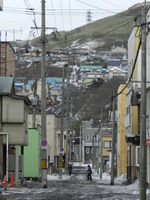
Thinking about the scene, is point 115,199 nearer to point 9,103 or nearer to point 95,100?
point 9,103

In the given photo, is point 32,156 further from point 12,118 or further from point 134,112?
point 12,118

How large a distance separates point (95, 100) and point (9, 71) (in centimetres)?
9414

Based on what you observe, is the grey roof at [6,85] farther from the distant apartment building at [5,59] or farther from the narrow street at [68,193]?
the distant apartment building at [5,59]

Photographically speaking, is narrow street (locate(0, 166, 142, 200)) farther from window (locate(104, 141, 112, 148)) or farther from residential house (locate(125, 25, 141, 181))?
window (locate(104, 141, 112, 148))

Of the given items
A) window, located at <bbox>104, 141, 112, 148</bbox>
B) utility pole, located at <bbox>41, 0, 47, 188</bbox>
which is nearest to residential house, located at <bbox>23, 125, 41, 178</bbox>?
utility pole, located at <bbox>41, 0, 47, 188</bbox>

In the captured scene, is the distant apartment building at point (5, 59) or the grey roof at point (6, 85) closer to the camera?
the grey roof at point (6, 85)

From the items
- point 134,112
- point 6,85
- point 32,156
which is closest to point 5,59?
point 32,156

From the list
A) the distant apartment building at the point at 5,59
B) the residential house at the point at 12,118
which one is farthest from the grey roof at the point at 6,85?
the distant apartment building at the point at 5,59

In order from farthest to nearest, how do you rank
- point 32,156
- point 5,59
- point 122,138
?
point 122,138 < point 5,59 < point 32,156

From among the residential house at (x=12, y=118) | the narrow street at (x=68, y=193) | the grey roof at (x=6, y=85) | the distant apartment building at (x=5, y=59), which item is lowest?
the narrow street at (x=68, y=193)

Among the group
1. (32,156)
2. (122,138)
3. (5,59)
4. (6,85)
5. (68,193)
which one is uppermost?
(5,59)

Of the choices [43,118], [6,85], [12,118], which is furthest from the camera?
[6,85]

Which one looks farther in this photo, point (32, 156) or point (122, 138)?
point (122, 138)

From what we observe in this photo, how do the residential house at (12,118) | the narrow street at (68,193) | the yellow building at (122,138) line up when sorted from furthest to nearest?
the yellow building at (122,138) < the residential house at (12,118) < the narrow street at (68,193)
